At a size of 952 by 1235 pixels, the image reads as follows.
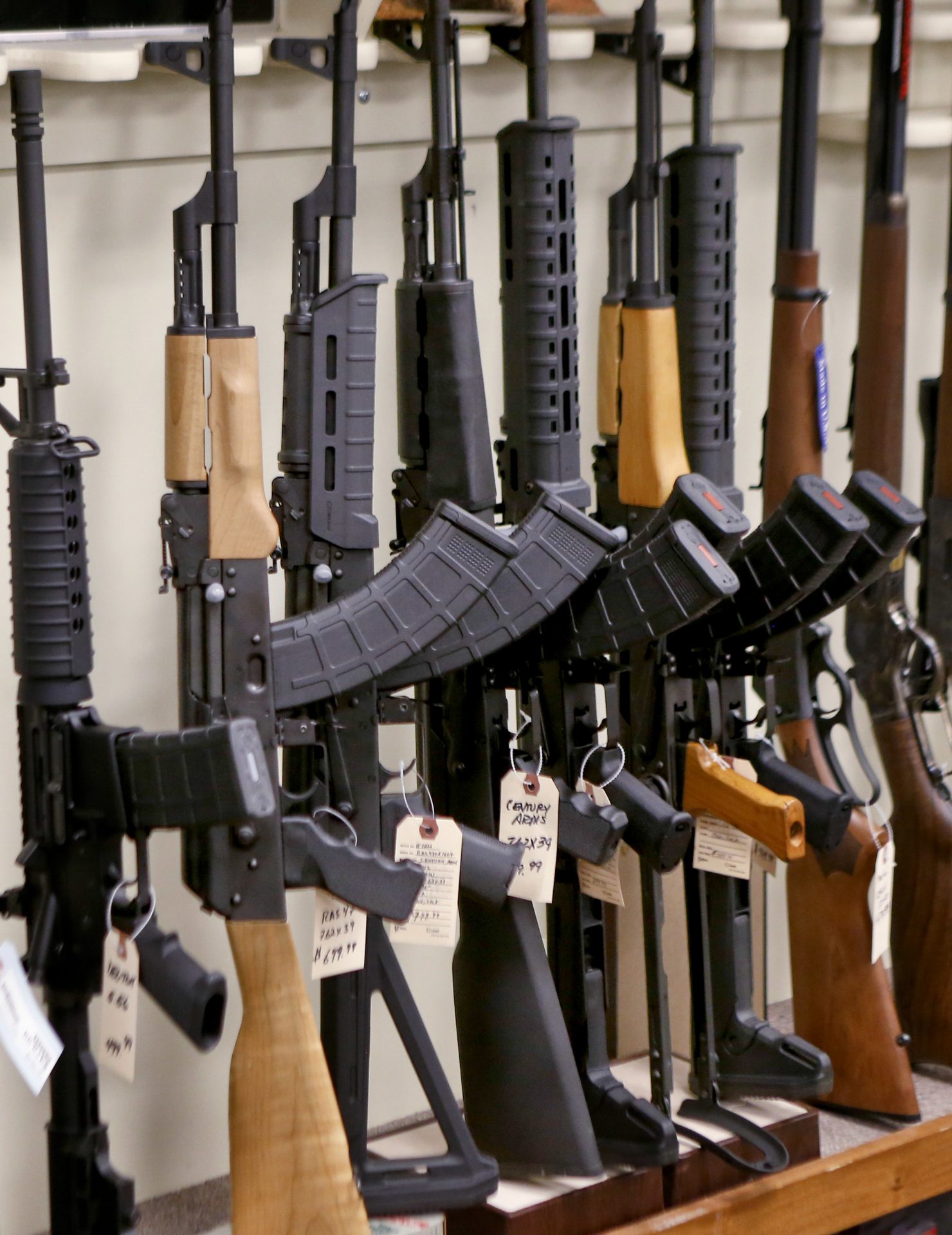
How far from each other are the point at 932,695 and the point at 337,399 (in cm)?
85

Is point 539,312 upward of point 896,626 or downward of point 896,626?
upward

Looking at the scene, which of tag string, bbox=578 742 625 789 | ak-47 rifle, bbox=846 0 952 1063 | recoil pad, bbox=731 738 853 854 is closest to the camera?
tag string, bbox=578 742 625 789

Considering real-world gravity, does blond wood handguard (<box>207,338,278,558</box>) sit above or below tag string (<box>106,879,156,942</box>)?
above

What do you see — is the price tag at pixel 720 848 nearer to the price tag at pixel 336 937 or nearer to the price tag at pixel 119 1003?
the price tag at pixel 336 937

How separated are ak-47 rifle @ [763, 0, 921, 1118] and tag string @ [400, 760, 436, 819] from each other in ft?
1.37

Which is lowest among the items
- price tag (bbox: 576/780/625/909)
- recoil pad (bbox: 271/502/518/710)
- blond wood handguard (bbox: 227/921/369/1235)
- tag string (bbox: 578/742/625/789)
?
blond wood handguard (bbox: 227/921/369/1235)

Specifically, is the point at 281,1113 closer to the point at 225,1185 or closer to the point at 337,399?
the point at 225,1185

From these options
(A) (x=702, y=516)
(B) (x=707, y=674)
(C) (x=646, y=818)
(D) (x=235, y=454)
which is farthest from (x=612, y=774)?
(D) (x=235, y=454)

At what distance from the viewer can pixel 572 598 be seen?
1.65m

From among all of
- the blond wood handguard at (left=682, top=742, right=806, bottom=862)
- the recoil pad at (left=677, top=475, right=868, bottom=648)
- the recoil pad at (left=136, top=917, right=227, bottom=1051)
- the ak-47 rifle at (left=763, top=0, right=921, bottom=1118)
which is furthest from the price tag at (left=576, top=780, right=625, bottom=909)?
the recoil pad at (left=136, top=917, right=227, bottom=1051)

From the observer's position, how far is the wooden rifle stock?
1896 millimetres

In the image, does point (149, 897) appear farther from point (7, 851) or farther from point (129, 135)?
point (129, 135)

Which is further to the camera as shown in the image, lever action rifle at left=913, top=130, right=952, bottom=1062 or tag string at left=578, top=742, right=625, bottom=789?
lever action rifle at left=913, top=130, right=952, bottom=1062

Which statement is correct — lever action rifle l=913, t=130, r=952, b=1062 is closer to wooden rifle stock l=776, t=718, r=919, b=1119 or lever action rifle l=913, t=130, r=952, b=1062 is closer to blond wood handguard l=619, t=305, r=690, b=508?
wooden rifle stock l=776, t=718, r=919, b=1119
